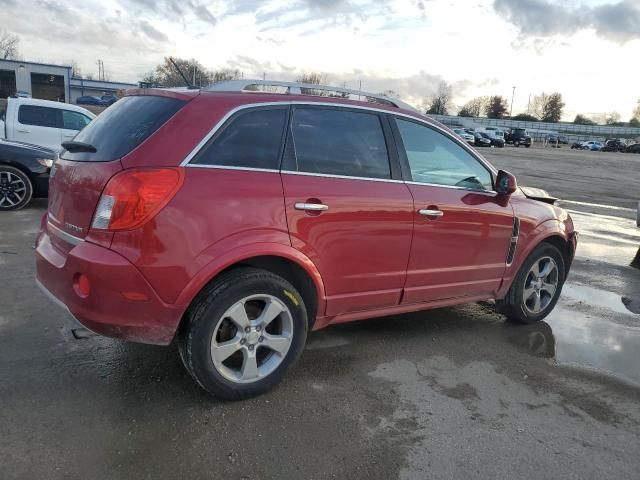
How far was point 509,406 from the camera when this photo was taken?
136 inches

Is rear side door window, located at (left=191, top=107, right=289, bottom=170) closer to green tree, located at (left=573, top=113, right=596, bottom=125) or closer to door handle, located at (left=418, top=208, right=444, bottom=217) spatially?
door handle, located at (left=418, top=208, right=444, bottom=217)

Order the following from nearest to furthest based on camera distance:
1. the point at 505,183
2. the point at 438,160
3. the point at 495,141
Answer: the point at 438,160 → the point at 505,183 → the point at 495,141

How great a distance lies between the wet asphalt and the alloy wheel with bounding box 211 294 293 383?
0.68ft

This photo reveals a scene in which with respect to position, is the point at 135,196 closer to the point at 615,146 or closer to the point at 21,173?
the point at 21,173

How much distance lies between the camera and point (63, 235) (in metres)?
3.20

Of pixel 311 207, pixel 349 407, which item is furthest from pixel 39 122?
pixel 349 407

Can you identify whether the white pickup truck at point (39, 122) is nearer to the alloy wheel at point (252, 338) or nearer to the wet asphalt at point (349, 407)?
the wet asphalt at point (349, 407)

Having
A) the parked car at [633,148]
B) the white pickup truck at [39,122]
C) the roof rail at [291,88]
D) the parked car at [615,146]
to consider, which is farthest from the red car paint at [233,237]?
the parked car at [615,146]

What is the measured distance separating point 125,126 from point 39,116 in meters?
9.71

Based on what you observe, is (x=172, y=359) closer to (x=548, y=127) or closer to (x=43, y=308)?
(x=43, y=308)

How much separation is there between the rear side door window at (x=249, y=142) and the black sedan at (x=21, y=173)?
6.31 metres

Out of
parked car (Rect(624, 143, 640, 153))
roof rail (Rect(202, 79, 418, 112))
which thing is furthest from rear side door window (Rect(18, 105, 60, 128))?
parked car (Rect(624, 143, 640, 153))

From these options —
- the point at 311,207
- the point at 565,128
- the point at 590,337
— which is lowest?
the point at 590,337

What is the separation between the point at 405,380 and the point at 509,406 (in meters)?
0.68
